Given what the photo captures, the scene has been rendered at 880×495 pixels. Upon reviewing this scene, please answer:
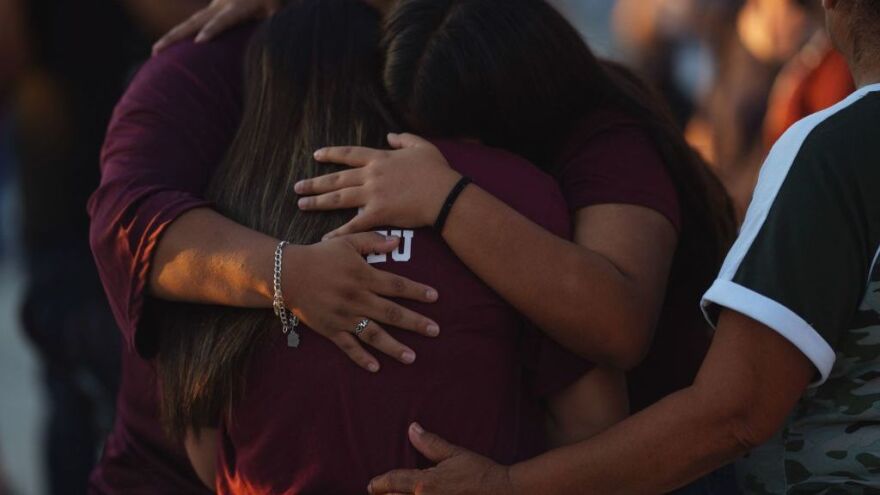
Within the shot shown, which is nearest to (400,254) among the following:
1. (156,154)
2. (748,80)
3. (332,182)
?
(332,182)

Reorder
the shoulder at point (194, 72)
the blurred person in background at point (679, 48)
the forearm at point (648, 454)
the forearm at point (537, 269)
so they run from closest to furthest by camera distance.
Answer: the forearm at point (648, 454) → the forearm at point (537, 269) → the shoulder at point (194, 72) → the blurred person in background at point (679, 48)

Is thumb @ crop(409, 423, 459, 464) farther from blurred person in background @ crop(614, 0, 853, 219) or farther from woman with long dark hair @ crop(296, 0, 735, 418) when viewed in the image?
blurred person in background @ crop(614, 0, 853, 219)

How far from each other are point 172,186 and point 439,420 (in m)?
0.61

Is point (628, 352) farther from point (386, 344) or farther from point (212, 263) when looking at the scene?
point (212, 263)

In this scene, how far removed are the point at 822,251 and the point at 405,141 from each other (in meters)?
0.66

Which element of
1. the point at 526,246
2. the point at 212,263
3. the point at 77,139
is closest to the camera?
the point at 526,246

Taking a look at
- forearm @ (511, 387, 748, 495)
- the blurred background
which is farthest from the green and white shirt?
the blurred background

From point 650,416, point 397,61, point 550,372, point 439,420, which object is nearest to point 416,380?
point 439,420

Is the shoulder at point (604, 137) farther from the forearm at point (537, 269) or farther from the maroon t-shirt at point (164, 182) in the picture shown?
the forearm at point (537, 269)

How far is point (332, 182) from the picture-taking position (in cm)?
201

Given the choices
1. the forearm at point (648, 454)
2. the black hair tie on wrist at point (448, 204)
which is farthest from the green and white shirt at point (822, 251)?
the black hair tie on wrist at point (448, 204)

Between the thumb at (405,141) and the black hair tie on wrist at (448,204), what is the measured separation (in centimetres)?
10

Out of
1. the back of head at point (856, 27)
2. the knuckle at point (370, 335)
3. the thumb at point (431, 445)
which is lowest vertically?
the thumb at point (431, 445)

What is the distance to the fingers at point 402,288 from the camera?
194 centimetres
